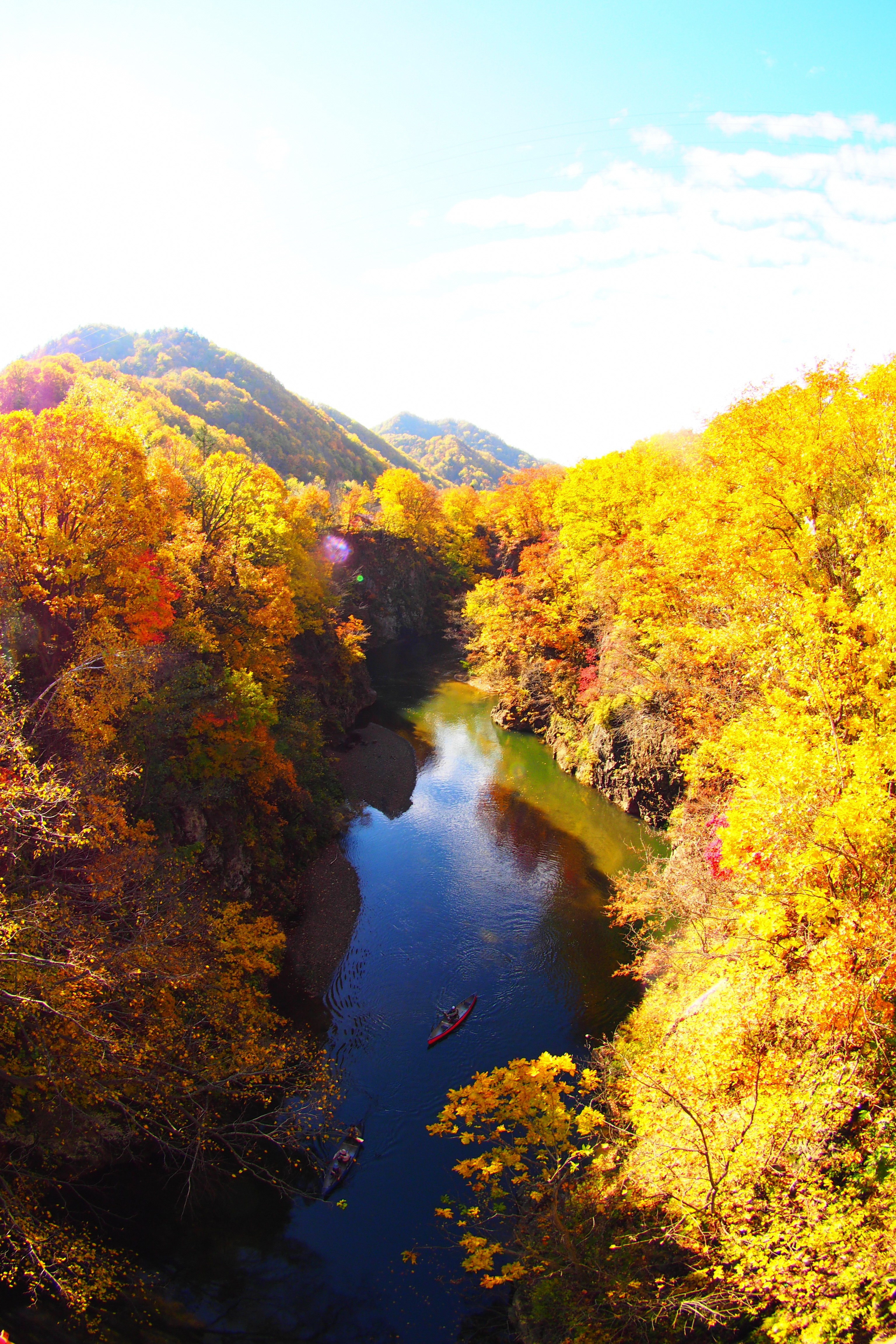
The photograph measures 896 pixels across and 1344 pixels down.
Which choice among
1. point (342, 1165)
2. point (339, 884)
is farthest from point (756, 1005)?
point (339, 884)

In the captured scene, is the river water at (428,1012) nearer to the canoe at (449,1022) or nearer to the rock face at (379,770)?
the canoe at (449,1022)

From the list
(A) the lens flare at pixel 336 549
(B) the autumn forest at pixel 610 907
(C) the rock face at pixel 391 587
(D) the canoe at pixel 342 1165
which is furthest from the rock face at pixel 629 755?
(A) the lens flare at pixel 336 549

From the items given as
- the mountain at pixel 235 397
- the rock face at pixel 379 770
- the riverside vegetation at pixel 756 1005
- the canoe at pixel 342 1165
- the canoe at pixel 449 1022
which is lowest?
the canoe at pixel 342 1165

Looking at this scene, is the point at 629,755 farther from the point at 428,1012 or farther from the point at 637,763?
the point at 428,1012

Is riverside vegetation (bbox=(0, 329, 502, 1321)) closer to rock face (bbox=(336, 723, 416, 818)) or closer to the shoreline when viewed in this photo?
the shoreline

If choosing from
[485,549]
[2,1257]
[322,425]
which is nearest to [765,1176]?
[2,1257]

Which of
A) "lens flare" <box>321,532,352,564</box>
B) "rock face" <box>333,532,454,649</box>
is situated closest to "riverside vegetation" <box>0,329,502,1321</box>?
"lens flare" <box>321,532,352,564</box>

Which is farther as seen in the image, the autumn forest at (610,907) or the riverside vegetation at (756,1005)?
the autumn forest at (610,907)

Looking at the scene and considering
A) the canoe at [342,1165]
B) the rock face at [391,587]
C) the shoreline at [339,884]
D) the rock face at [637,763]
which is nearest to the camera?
the canoe at [342,1165]

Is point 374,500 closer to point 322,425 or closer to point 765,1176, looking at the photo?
point 322,425
